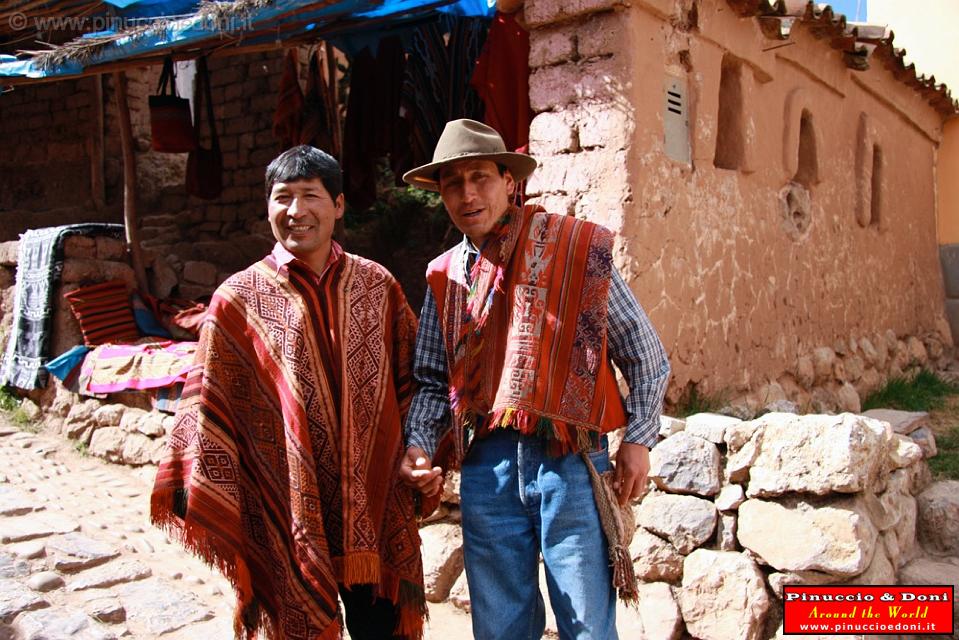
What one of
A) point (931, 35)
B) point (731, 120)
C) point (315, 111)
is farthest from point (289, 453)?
point (931, 35)

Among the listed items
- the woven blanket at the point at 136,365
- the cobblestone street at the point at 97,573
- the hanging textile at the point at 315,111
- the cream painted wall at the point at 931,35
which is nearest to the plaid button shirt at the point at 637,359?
the cobblestone street at the point at 97,573

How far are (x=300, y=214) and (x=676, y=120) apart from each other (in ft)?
9.43

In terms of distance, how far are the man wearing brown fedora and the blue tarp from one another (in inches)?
122

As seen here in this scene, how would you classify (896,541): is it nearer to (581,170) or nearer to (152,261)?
(581,170)

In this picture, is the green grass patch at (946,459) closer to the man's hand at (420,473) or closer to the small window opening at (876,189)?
the small window opening at (876,189)

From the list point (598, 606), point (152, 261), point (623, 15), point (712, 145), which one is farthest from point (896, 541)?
point (152, 261)

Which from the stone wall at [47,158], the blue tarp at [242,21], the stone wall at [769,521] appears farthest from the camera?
the stone wall at [47,158]

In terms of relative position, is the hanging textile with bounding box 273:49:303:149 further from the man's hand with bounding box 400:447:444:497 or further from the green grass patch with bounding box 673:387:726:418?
the man's hand with bounding box 400:447:444:497

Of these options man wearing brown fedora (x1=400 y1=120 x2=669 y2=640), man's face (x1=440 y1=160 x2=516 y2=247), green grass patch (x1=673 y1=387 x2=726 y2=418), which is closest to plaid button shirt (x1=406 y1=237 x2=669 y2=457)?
man wearing brown fedora (x1=400 y1=120 x2=669 y2=640)

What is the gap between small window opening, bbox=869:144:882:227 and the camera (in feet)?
25.6

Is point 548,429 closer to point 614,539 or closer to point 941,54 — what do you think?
point 614,539

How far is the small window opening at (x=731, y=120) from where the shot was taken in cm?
515

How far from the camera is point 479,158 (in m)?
2.17

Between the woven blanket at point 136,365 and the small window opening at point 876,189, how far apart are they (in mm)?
6337
